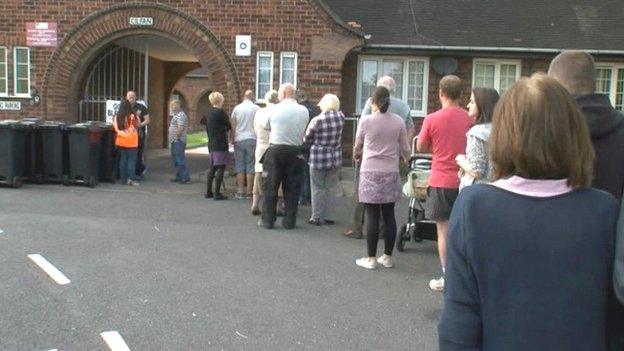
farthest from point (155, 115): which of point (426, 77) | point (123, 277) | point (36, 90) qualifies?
point (123, 277)

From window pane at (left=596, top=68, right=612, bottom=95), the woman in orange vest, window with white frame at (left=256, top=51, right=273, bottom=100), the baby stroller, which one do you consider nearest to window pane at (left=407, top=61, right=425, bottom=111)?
window with white frame at (left=256, top=51, right=273, bottom=100)

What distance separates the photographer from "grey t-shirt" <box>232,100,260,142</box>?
11.7 m

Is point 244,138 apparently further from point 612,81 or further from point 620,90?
point 620,90

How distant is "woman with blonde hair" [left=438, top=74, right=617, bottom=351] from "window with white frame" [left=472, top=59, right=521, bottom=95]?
49.9 ft

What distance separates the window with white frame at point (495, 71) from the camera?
1689 centimetres

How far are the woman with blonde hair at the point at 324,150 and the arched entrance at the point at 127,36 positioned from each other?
19.8ft

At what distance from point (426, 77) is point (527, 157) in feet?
48.9

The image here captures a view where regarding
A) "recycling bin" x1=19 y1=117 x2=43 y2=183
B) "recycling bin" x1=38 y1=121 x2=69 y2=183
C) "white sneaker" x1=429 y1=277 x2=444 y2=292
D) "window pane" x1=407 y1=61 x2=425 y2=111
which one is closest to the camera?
"white sneaker" x1=429 y1=277 x2=444 y2=292

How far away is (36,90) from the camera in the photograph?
15.6 meters

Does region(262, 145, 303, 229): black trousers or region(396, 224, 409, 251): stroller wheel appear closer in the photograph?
region(396, 224, 409, 251): stroller wheel

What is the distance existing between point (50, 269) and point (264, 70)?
914cm

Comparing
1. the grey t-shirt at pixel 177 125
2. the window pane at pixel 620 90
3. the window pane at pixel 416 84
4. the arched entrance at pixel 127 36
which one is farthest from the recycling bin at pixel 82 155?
the window pane at pixel 620 90

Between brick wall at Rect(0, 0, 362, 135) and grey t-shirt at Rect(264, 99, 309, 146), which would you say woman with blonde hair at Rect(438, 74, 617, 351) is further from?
brick wall at Rect(0, 0, 362, 135)

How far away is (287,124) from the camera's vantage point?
9195mm
